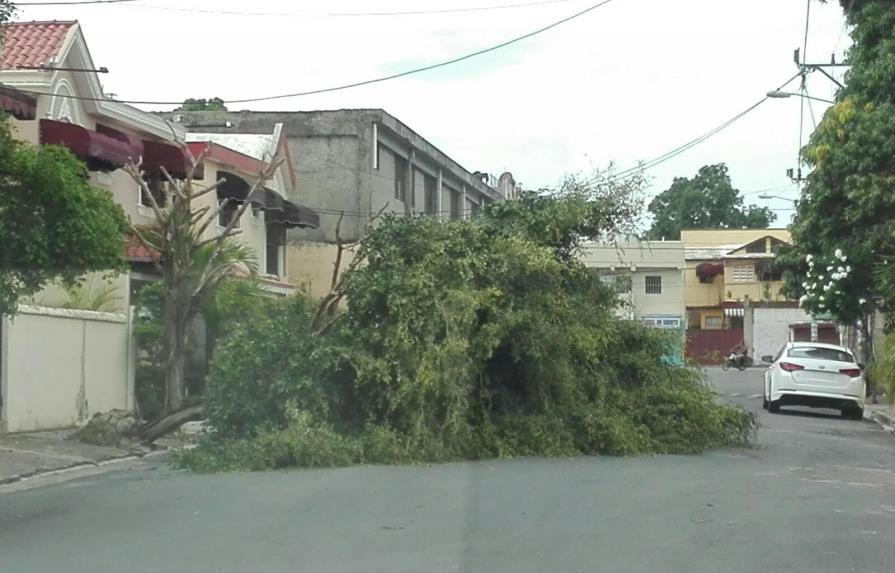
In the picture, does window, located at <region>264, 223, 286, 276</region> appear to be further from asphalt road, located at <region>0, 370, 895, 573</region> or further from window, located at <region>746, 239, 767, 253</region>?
window, located at <region>746, 239, 767, 253</region>

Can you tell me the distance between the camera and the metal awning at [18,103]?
1886cm

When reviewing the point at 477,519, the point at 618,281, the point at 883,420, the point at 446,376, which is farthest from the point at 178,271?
the point at 883,420

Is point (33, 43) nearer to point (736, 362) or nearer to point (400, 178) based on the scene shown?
point (400, 178)

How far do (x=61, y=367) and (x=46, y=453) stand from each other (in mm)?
3446

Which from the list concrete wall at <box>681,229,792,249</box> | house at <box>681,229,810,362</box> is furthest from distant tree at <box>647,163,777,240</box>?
house at <box>681,229,810,362</box>

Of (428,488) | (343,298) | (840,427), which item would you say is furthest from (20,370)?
(840,427)

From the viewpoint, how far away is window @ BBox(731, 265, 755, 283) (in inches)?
2923

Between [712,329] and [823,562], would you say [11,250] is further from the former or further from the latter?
[712,329]

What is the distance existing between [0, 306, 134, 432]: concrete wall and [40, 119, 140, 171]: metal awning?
3258 millimetres

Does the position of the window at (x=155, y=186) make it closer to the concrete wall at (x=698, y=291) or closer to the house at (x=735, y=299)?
the house at (x=735, y=299)

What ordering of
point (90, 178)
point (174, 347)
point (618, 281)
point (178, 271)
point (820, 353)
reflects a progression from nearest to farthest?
point (618, 281)
point (174, 347)
point (178, 271)
point (90, 178)
point (820, 353)

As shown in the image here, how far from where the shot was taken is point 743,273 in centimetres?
7475

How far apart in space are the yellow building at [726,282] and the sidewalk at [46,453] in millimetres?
56735

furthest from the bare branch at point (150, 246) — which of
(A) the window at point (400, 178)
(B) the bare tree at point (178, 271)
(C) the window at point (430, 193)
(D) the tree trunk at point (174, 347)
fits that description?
(C) the window at point (430, 193)
